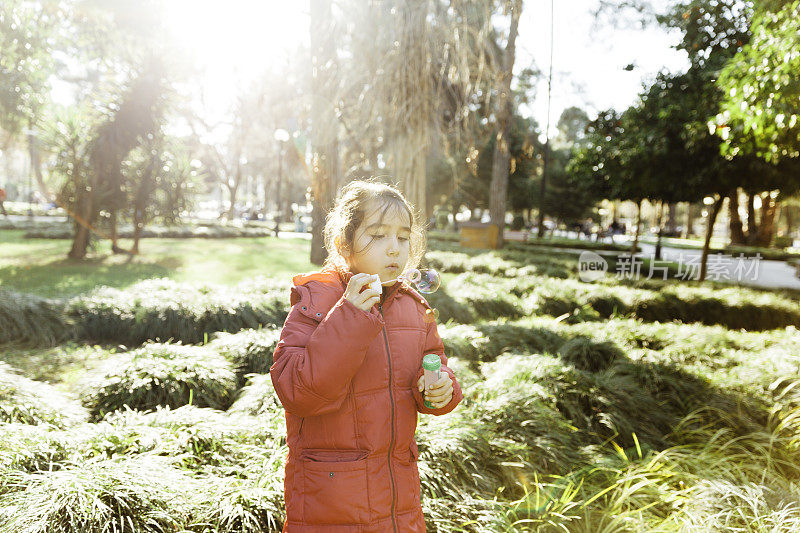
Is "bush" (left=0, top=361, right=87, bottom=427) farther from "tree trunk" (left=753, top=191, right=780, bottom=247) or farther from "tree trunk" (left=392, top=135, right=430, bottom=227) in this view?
"tree trunk" (left=753, top=191, right=780, bottom=247)

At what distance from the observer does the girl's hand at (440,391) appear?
5.13 feet

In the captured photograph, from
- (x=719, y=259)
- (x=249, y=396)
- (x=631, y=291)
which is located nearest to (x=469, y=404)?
(x=249, y=396)

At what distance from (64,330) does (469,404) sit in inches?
187

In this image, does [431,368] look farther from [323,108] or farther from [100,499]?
[323,108]

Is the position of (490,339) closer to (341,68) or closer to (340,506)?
(340,506)

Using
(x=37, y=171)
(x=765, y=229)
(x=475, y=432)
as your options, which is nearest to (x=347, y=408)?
(x=475, y=432)

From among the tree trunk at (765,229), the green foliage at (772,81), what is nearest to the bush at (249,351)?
the green foliage at (772,81)

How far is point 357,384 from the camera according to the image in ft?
5.32

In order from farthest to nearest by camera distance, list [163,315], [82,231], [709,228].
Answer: [709,228] → [82,231] → [163,315]

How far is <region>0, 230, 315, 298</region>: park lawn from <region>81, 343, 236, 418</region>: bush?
3706 mm

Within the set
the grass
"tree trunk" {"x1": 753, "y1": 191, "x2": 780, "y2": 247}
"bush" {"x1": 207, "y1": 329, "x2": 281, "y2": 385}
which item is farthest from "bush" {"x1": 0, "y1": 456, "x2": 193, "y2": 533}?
"tree trunk" {"x1": 753, "y1": 191, "x2": 780, "y2": 247}

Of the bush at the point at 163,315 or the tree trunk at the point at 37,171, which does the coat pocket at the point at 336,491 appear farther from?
the tree trunk at the point at 37,171

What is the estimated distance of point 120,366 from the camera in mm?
3857

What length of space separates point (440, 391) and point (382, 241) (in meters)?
0.53
